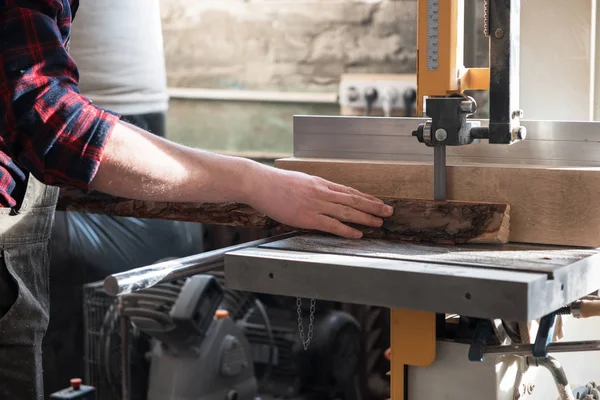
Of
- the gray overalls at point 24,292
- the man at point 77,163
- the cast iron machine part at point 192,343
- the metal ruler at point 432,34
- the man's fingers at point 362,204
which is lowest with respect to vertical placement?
the cast iron machine part at point 192,343

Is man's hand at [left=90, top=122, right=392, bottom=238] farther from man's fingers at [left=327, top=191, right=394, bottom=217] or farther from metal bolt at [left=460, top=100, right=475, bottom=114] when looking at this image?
metal bolt at [left=460, top=100, right=475, bottom=114]

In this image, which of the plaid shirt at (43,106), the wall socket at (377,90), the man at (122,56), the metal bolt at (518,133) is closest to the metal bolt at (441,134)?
the metal bolt at (518,133)

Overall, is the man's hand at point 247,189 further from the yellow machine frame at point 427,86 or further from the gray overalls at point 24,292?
the gray overalls at point 24,292

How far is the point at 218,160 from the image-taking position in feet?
4.52

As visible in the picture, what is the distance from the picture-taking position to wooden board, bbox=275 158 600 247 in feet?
4.39

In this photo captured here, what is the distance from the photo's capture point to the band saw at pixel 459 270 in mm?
1098

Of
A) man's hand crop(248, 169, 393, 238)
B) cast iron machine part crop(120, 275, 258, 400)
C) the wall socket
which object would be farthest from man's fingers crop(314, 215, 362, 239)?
the wall socket

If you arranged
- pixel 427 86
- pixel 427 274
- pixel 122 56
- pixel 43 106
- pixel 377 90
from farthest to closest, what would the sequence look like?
pixel 377 90 < pixel 122 56 < pixel 427 86 < pixel 43 106 < pixel 427 274

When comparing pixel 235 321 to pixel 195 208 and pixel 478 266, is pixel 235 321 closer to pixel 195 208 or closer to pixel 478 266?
pixel 195 208

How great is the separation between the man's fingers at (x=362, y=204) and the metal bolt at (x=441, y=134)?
0.16 meters

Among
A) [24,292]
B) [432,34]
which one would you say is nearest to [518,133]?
[432,34]

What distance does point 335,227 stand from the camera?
1382mm

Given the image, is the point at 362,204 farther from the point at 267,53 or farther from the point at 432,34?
the point at 267,53

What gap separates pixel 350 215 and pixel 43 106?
52 cm
